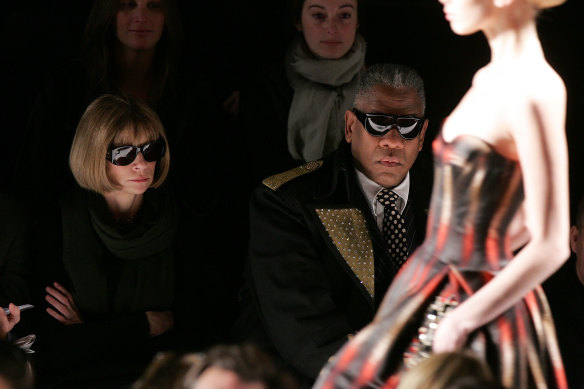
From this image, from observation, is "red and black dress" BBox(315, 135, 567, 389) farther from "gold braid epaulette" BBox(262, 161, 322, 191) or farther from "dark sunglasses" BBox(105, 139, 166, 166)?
"dark sunglasses" BBox(105, 139, 166, 166)

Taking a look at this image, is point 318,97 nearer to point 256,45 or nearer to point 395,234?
point 256,45

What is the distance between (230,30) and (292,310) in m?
1.61

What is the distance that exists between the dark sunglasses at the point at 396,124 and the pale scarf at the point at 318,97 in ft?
2.78

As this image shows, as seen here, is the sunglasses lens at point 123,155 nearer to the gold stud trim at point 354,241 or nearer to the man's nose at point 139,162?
the man's nose at point 139,162

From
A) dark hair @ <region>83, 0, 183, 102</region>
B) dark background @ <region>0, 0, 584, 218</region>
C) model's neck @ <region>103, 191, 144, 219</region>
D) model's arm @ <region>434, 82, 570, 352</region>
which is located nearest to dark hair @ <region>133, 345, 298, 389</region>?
model's arm @ <region>434, 82, 570, 352</region>

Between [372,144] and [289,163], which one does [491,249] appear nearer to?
[372,144]

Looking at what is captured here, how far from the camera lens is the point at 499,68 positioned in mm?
2207

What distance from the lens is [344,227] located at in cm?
306

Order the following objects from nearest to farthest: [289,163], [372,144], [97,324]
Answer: [372,144] < [97,324] < [289,163]

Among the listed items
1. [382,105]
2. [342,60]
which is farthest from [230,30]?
[382,105]

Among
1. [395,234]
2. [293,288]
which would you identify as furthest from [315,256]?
[395,234]

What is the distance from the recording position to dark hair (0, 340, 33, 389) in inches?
85.8

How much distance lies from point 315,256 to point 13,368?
1188mm

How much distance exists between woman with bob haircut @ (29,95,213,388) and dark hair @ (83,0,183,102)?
1.04 feet
